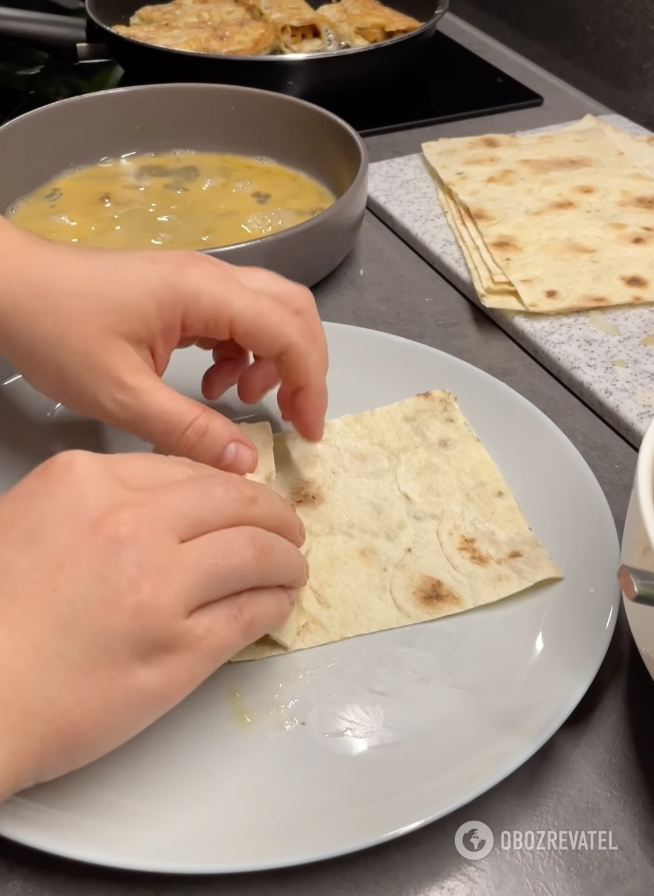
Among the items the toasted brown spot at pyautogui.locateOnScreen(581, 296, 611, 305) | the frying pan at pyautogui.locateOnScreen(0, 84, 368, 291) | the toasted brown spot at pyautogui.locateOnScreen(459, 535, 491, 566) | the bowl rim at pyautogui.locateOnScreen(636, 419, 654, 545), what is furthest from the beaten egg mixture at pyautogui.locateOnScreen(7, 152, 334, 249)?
the bowl rim at pyautogui.locateOnScreen(636, 419, 654, 545)

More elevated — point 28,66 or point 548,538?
point 28,66

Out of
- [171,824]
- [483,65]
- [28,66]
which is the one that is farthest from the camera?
[483,65]

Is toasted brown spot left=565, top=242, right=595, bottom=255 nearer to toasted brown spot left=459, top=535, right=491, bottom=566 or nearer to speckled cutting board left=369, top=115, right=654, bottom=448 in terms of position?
speckled cutting board left=369, top=115, right=654, bottom=448

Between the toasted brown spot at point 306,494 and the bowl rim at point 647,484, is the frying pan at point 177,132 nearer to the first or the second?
the toasted brown spot at point 306,494

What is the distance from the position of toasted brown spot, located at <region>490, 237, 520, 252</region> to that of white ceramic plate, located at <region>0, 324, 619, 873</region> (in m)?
0.42

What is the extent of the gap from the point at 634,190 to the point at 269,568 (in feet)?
2.86

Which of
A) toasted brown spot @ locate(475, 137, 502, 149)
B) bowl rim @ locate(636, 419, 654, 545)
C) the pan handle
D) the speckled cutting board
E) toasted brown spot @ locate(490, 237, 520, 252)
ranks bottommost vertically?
the speckled cutting board

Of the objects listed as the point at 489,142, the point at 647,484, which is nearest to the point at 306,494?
the point at 647,484

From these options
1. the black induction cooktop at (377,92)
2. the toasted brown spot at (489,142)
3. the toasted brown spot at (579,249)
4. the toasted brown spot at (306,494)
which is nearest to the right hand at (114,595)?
the toasted brown spot at (306,494)

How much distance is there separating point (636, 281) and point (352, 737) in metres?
0.69

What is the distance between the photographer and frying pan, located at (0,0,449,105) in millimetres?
1248

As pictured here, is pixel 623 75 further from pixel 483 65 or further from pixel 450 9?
pixel 450 9

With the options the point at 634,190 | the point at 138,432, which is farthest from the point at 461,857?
the point at 634,190

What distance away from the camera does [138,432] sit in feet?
2.08
